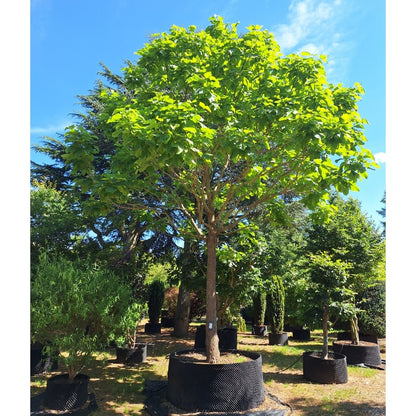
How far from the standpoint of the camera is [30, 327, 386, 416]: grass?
5.74 m

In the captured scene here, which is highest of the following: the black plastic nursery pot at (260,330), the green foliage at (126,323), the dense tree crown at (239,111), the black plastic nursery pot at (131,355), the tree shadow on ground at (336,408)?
the dense tree crown at (239,111)

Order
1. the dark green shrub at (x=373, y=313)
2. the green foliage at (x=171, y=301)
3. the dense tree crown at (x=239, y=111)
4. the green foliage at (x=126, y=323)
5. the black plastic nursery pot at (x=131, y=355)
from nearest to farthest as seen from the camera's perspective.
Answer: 1. the dense tree crown at (x=239, y=111)
2. the green foliage at (x=126, y=323)
3. the black plastic nursery pot at (x=131, y=355)
4. the dark green shrub at (x=373, y=313)
5. the green foliage at (x=171, y=301)

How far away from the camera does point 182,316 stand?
46.2 ft

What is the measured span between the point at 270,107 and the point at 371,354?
23.4ft

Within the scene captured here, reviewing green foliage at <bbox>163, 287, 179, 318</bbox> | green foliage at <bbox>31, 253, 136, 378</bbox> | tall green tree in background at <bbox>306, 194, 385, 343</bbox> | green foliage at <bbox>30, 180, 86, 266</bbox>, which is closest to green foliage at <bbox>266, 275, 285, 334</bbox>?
tall green tree in background at <bbox>306, 194, 385, 343</bbox>

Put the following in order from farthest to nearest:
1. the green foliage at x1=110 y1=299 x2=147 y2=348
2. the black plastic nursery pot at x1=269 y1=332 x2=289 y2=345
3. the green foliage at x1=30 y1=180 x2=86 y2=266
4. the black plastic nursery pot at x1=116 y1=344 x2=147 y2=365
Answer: the black plastic nursery pot at x1=269 y1=332 x2=289 y2=345 → the green foliage at x1=30 y1=180 x2=86 y2=266 → the black plastic nursery pot at x1=116 y1=344 x2=147 y2=365 → the green foliage at x1=110 y1=299 x2=147 y2=348

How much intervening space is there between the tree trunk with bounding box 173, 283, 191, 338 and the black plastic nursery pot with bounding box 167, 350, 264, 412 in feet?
26.7

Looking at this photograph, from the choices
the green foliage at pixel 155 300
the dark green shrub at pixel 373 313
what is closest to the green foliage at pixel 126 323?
the dark green shrub at pixel 373 313

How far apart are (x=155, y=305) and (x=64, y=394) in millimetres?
10427

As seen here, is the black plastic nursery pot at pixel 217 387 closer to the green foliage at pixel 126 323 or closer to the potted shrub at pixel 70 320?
the green foliage at pixel 126 323

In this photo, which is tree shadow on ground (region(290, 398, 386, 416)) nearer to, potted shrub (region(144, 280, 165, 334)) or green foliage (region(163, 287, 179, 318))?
potted shrub (region(144, 280, 165, 334))

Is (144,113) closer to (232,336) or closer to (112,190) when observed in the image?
(112,190)

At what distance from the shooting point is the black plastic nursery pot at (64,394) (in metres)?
5.37

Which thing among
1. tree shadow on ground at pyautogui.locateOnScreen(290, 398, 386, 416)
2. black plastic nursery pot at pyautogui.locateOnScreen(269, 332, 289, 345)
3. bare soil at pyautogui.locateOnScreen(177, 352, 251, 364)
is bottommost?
black plastic nursery pot at pyautogui.locateOnScreen(269, 332, 289, 345)
